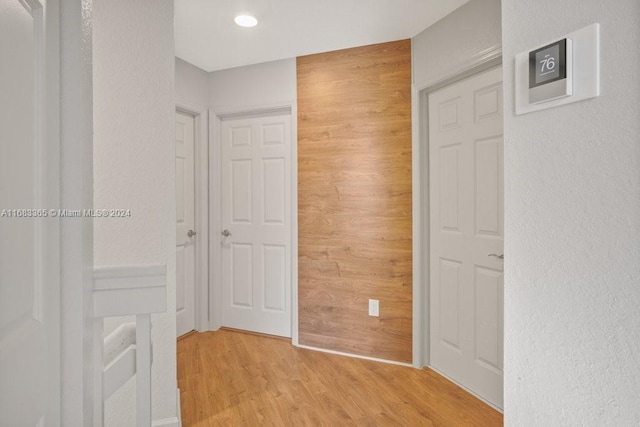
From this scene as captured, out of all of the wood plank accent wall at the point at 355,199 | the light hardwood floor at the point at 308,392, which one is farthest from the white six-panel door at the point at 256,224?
the light hardwood floor at the point at 308,392

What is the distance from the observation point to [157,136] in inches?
69.0

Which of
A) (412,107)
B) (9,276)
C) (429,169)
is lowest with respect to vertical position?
(9,276)

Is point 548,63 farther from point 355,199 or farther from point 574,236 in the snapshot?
point 355,199

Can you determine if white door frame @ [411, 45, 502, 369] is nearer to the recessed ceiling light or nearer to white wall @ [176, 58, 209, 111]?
the recessed ceiling light

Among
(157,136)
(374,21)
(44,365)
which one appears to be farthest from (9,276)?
(374,21)

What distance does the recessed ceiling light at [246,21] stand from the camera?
2424 mm

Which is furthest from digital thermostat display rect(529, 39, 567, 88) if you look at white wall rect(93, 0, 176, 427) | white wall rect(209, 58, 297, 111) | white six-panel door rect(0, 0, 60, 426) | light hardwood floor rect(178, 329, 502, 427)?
white wall rect(209, 58, 297, 111)

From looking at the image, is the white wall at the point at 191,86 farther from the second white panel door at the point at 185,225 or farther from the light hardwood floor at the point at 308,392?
the light hardwood floor at the point at 308,392

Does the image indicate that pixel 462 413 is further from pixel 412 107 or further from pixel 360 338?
pixel 412 107

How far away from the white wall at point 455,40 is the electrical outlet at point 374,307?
5.26 ft

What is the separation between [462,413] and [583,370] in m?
1.50

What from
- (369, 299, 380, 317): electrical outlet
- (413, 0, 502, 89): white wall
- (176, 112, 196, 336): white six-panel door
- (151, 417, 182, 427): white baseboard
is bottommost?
(151, 417, 182, 427): white baseboard

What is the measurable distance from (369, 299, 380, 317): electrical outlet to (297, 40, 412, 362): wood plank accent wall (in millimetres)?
31

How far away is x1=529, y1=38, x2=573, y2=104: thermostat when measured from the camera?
885mm
